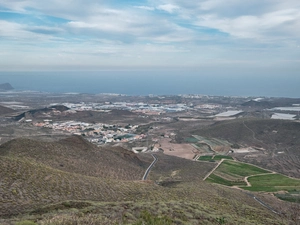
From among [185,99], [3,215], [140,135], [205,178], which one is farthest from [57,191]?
[185,99]

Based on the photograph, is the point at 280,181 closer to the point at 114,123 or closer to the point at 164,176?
the point at 164,176

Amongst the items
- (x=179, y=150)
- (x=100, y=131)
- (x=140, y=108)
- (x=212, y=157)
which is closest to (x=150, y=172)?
(x=212, y=157)

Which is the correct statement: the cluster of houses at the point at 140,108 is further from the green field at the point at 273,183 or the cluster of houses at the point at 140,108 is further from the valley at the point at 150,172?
the green field at the point at 273,183

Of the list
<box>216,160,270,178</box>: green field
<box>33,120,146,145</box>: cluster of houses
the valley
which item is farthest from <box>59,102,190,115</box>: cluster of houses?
<box>216,160,270,178</box>: green field

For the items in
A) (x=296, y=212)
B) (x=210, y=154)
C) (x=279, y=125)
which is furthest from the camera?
(x=279, y=125)

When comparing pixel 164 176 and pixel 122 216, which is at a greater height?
pixel 122 216

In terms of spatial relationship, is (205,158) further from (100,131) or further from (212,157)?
(100,131)

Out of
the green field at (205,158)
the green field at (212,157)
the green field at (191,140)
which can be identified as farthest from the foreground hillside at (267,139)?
the green field at (205,158)
